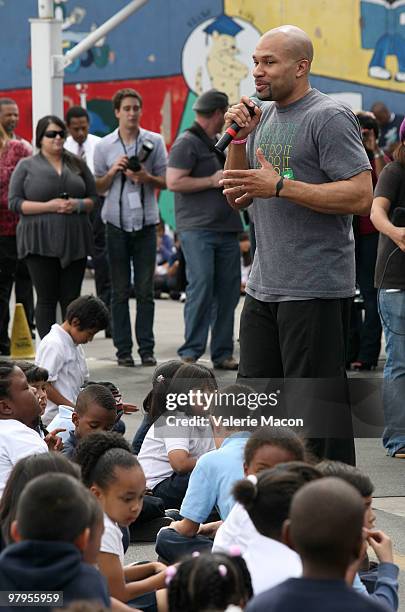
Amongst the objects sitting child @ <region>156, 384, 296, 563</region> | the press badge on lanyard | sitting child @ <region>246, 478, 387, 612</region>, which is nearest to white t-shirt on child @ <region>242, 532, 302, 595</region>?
sitting child @ <region>246, 478, 387, 612</region>

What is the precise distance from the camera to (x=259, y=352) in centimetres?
619

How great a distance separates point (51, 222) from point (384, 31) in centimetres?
907

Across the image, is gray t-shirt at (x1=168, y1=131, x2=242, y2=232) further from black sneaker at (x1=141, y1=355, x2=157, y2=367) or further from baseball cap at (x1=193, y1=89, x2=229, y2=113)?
black sneaker at (x1=141, y1=355, x2=157, y2=367)

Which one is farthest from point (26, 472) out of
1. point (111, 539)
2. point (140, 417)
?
point (140, 417)

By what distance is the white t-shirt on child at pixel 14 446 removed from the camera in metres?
5.48

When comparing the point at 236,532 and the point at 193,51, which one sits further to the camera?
the point at 193,51

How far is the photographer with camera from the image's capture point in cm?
1096

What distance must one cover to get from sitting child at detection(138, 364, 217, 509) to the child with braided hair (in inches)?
104

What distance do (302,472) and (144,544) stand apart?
7.37 feet

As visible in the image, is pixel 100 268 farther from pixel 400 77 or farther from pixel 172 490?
pixel 400 77

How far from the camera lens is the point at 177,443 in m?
6.43

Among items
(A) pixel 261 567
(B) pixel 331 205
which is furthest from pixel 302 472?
(B) pixel 331 205

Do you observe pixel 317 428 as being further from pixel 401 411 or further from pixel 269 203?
pixel 401 411

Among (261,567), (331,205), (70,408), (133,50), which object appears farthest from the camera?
(133,50)
